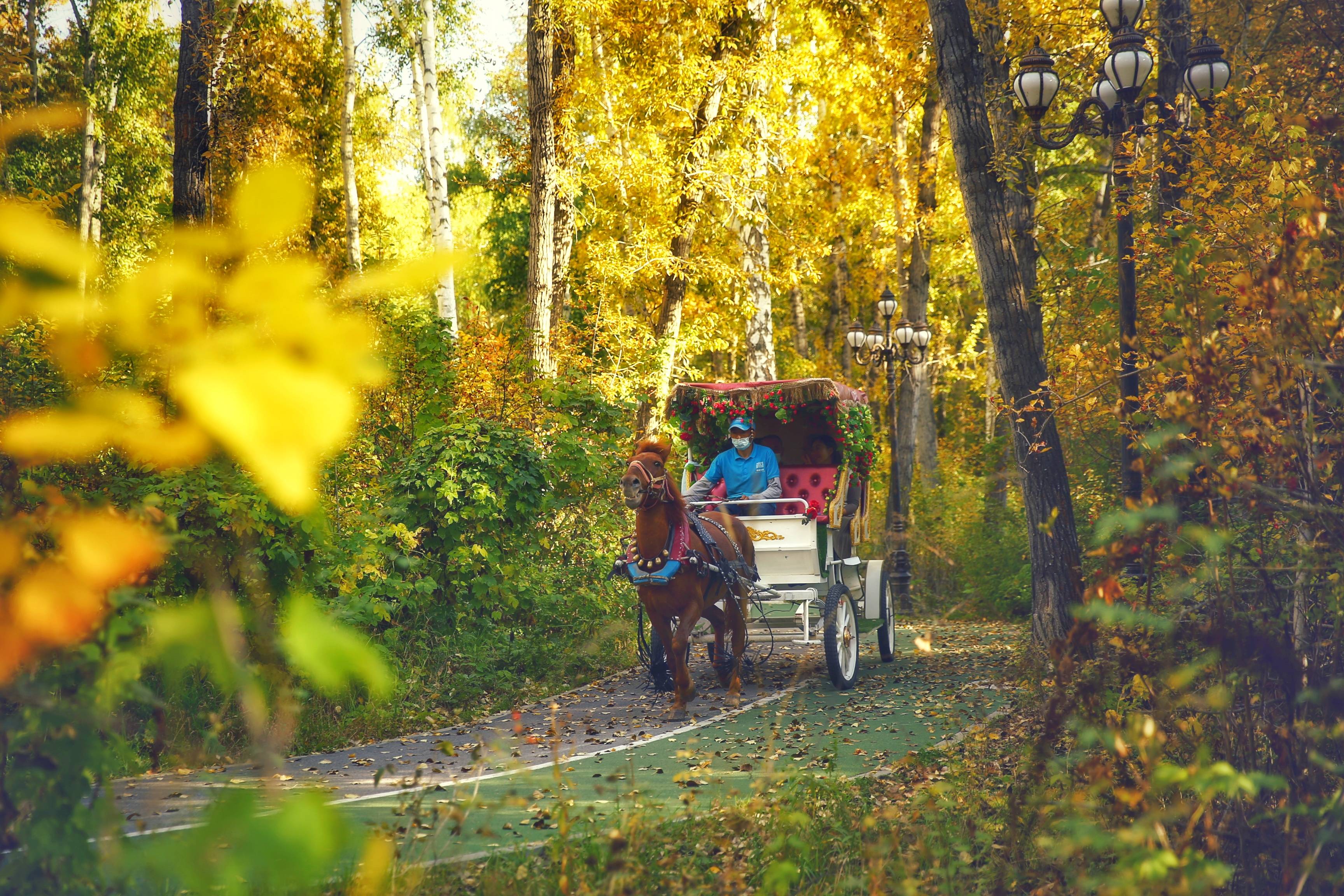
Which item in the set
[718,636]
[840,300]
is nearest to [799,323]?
[840,300]

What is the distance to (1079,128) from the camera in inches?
444

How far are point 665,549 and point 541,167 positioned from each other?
9.95 metres

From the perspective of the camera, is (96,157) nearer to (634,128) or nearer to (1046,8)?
(634,128)

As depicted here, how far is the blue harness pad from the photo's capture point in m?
9.23

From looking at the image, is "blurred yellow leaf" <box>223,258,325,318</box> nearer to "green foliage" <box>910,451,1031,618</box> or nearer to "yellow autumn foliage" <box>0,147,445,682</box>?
"yellow autumn foliage" <box>0,147,445,682</box>

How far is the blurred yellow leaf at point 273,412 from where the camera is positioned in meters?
1.00

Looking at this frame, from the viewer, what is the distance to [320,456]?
1037mm

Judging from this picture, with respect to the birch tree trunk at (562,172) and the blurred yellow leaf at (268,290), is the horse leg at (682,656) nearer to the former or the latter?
the blurred yellow leaf at (268,290)

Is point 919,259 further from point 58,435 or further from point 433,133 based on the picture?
point 58,435

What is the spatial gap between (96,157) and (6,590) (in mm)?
31606

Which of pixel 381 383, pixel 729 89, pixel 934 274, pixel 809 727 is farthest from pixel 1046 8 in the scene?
pixel 934 274

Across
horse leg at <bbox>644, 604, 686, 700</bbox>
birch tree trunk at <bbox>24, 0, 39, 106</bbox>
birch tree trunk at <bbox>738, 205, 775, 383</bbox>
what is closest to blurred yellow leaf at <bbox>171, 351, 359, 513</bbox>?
horse leg at <bbox>644, 604, 686, 700</bbox>

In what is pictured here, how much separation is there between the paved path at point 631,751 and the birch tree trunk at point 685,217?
9.32 m

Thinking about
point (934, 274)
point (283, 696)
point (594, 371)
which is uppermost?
point (934, 274)
